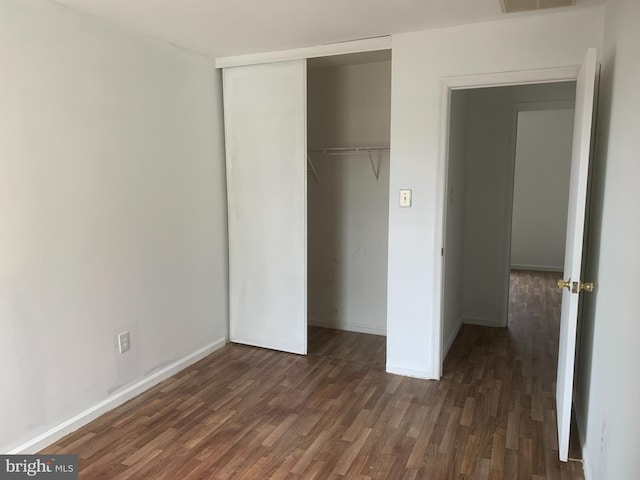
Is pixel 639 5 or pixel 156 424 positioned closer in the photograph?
pixel 639 5

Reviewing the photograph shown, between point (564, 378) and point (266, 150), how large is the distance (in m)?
2.48

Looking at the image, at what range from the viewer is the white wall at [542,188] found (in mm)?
6754

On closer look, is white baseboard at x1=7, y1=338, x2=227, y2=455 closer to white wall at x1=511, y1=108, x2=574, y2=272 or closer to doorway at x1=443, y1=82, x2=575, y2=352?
doorway at x1=443, y1=82, x2=575, y2=352

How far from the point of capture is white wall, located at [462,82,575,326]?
4.19 metres

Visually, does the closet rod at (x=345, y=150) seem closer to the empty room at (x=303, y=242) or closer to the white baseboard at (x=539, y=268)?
the empty room at (x=303, y=242)

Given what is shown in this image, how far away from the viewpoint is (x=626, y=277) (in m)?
1.70

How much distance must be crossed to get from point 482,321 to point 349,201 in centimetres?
171

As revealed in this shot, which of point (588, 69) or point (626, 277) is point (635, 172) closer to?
point (626, 277)

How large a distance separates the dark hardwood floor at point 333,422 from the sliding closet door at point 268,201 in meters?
0.31

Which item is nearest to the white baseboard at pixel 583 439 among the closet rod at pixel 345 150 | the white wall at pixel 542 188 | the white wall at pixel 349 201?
the white wall at pixel 349 201

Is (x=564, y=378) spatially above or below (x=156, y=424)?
above

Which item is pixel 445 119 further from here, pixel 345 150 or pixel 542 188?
pixel 542 188

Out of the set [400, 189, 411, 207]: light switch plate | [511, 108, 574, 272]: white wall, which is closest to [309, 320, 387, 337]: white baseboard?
[400, 189, 411, 207]: light switch plate

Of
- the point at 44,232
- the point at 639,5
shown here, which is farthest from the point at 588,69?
the point at 44,232
